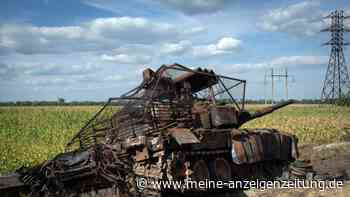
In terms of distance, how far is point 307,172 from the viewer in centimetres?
1426

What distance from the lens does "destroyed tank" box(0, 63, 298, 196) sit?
34.6ft

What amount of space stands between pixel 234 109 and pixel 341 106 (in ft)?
163

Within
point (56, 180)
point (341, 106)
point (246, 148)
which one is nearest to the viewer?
point (56, 180)

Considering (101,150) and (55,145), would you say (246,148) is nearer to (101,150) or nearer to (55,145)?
(101,150)

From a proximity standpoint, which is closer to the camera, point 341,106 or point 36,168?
point 36,168

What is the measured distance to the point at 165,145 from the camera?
11258 mm

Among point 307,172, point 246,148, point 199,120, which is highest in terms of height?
point 199,120

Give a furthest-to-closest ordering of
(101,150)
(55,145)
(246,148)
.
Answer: (55,145), (246,148), (101,150)

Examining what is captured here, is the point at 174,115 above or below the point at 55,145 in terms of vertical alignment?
above

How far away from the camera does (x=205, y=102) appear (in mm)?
14492

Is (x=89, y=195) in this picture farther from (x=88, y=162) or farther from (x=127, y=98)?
(x=127, y=98)

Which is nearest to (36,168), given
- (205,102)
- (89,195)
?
(89,195)

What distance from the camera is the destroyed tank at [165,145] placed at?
10.5 metres

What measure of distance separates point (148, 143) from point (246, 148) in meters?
3.66
